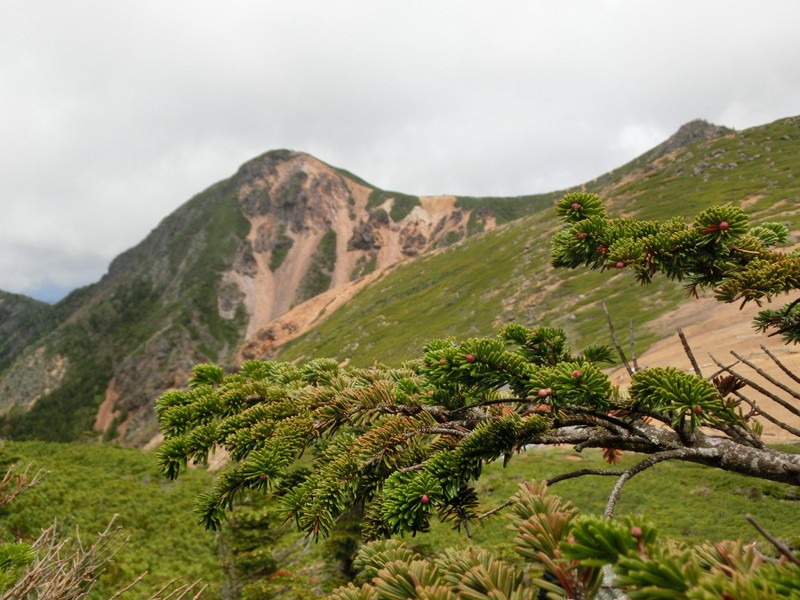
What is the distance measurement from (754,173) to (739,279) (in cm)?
13339

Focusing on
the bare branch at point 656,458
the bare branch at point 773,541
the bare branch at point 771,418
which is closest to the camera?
the bare branch at point 773,541

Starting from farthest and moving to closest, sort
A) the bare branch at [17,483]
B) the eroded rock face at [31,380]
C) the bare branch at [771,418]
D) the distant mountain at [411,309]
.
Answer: the eroded rock face at [31,380] < the distant mountain at [411,309] < the bare branch at [17,483] < the bare branch at [771,418]

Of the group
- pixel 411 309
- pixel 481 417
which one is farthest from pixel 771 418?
pixel 411 309

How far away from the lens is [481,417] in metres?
3.10

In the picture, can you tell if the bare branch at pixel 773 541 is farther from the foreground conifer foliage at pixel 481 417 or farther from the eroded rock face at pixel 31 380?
the eroded rock face at pixel 31 380

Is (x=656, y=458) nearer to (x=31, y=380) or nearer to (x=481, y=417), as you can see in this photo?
(x=481, y=417)

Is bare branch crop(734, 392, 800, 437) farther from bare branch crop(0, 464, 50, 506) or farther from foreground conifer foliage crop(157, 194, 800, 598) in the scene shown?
bare branch crop(0, 464, 50, 506)

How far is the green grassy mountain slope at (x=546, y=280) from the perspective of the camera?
245ft

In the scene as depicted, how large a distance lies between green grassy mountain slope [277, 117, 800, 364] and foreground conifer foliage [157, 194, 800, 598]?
52387 mm

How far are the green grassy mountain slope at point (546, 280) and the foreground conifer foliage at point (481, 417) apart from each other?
172 feet

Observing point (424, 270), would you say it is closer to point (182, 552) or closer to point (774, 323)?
point (182, 552)

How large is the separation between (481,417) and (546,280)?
9736 cm

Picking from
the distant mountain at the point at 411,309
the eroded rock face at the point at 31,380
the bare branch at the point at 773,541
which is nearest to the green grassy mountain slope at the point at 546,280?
the distant mountain at the point at 411,309

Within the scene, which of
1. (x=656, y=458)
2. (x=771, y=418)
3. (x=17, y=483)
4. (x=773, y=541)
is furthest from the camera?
(x=17, y=483)
